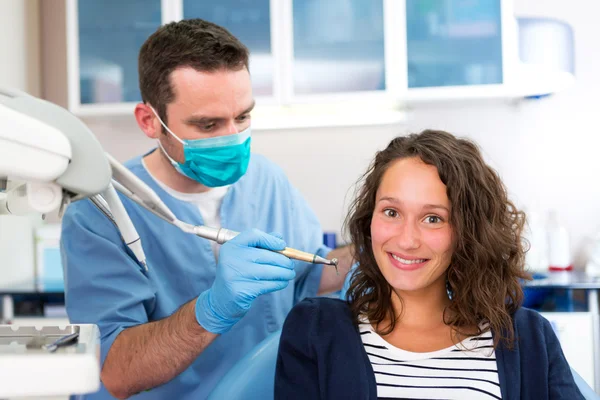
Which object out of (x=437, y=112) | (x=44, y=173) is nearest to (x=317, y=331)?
(x=44, y=173)

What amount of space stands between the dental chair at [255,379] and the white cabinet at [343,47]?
66.6 inches

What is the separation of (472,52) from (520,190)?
0.71m

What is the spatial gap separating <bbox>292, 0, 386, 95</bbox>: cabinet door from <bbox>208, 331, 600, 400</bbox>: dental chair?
1.70 m

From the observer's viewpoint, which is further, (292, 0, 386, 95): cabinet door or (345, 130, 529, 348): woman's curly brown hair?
(292, 0, 386, 95): cabinet door

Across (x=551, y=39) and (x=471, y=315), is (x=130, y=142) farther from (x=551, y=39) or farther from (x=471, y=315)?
(x=471, y=315)

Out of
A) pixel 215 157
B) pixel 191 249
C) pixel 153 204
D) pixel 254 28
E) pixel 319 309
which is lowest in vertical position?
pixel 319 309

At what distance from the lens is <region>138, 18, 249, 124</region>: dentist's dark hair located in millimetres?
1562

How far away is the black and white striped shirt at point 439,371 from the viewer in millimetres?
1251

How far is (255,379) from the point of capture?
50.7 inches

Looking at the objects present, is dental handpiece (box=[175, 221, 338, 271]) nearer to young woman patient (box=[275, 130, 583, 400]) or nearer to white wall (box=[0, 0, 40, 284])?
young woman patient (box=[275, 130, 583, 400])

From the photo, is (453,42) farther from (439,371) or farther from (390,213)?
(439,371)

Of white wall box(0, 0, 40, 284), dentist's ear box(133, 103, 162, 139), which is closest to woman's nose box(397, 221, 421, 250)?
dentist's ear box(133, 103, 162, 139)

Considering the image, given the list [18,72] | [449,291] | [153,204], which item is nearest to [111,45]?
[18,72]

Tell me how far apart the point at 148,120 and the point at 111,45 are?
4.82ft
